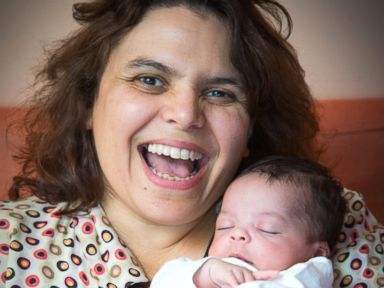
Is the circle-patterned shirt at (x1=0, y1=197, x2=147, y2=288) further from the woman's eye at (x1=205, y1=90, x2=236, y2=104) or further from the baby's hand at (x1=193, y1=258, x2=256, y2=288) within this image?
the woman's eye at (x1=205, y1=90, x2=236, y2=104)

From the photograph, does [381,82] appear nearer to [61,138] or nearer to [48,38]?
[48,38]

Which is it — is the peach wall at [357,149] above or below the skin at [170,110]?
below

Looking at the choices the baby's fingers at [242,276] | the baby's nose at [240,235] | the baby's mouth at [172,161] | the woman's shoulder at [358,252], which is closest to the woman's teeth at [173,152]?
the baby's mouth at [172,161]

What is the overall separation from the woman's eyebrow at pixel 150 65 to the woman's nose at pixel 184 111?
2.4 inches

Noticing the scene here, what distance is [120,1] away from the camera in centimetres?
150

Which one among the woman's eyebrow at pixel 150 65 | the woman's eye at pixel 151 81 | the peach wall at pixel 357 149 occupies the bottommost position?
the peach wall at pixel 357 149

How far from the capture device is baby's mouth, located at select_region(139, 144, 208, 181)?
1401 millimetres

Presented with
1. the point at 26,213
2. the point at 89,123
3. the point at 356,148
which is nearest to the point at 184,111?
the point at 89,123

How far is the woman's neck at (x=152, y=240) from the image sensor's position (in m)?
1.54

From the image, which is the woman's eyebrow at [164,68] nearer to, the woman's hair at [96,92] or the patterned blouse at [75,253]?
the woman's hair at [96,92]

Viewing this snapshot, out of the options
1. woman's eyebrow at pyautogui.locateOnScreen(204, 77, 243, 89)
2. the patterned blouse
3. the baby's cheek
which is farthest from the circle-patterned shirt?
woman's eyebrow at pyautogui.locateOnScreen(204, 77, 243, 89)

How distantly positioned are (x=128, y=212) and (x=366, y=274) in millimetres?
638

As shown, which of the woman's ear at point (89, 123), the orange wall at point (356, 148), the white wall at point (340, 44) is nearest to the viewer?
the woman's ear at point (89, 123)

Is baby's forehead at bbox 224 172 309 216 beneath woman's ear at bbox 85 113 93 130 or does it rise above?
above
